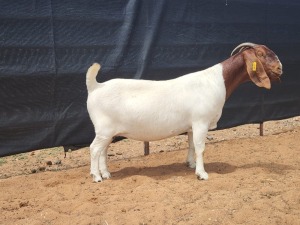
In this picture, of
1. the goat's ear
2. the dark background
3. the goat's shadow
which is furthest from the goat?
the dark background

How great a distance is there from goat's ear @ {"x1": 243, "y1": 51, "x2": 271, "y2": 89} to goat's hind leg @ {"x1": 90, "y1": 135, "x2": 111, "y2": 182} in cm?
165

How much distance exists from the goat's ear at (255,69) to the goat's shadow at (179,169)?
0.99m

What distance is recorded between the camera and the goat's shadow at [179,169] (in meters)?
4.71

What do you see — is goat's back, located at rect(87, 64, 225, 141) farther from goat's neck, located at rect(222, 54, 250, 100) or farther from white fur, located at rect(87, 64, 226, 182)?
goat's neck, located at rect(222, 54, 250, 100)

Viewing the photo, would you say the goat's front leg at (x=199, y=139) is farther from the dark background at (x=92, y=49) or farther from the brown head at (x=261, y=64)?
the dark background at (x=92, y=49)

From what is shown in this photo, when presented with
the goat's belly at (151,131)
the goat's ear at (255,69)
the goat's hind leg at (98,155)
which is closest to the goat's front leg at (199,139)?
the goat's belly at (151,131)

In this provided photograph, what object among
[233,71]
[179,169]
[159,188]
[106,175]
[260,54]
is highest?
[260,54]

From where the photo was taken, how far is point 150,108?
4.39 meters

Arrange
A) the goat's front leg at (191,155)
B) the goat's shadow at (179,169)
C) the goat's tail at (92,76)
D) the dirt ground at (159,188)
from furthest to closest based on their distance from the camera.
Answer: the goat's front leg at (191,155) < the goat's shadow at (179,169) < the goat's tail at (92,76) < the dirt ground at (159,188)

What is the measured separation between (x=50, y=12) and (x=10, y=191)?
2.01 meters

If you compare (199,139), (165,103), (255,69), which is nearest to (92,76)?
(165,103)

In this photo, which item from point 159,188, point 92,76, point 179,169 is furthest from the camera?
point 179,169

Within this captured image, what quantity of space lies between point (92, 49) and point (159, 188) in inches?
80.2

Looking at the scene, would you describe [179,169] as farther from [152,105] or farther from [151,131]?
[152,105]
